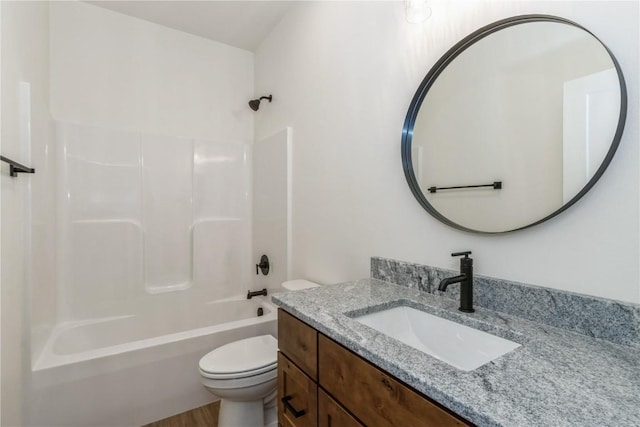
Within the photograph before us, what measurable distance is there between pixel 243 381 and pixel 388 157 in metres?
1.29

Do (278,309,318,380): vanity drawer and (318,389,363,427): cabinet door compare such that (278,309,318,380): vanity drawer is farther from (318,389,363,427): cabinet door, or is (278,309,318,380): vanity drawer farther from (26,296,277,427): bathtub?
(26,296,277,427): bathtub

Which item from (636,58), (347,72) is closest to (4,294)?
(347,72)

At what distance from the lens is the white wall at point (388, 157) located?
763 millimetres

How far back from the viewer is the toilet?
1494 millimetres

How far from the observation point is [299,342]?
102 centimetres

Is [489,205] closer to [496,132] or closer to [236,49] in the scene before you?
[496,132]

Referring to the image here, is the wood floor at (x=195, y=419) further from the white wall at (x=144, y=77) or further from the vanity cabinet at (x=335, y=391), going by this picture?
the white wall at (x=144, y=77)

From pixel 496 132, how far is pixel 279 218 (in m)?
1.61

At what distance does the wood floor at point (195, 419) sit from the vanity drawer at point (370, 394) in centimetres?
134

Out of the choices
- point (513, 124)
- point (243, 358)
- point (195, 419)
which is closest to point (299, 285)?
point (243, 358)

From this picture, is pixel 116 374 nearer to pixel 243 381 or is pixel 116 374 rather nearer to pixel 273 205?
pixel 243 381

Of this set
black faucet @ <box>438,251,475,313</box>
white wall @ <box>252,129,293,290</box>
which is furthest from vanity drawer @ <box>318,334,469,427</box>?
white wall @ <box>252,129,293,290</box>

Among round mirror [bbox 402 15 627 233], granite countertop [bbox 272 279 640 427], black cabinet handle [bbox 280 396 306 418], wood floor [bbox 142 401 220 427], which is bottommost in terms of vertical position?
wood floor [bbox 142 401 220 427]

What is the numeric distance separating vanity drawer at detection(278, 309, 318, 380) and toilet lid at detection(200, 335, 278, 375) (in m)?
0.51
